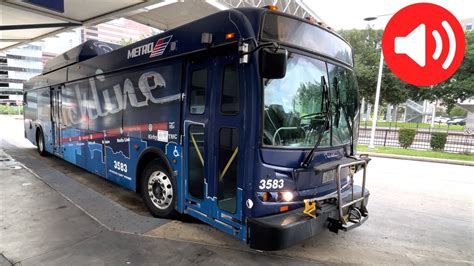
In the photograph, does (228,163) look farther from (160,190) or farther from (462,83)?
(462,83)

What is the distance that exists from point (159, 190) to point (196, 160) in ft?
3.85

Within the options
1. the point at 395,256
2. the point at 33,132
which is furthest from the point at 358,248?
the point at 33,132

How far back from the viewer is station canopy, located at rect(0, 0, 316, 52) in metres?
8.94

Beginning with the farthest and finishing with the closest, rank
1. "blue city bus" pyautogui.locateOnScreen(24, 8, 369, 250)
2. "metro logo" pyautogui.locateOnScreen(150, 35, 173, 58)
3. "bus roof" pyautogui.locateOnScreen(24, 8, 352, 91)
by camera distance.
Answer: "metro logo" pyautogui.locateOnScreen(150, 35, 173, 58) < "bus roof" pyautogui.locateOnScreen(24, 8, 352, 91) < "blue city bus" pyautogui.locateOnScreen(24, 8, 369, 250)

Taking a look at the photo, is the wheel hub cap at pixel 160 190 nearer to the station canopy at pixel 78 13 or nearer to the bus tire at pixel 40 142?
the station canopy at pixel 78 13

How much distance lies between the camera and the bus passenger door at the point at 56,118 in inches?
330

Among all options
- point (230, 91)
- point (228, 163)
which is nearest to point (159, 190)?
point (228, 163)

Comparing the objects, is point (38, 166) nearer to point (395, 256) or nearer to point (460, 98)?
point (395, 256)

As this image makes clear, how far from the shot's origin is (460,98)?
70.4ft

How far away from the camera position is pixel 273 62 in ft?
9.61

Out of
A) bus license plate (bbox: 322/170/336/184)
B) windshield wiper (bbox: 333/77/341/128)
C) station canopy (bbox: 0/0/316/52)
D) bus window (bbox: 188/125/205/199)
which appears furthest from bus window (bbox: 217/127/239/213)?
station canopy (bbox: 0/0/316/52)

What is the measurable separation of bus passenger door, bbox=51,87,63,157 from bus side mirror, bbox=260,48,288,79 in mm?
7483

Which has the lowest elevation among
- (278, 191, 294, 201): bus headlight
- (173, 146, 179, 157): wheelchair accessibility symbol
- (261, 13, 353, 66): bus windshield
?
(278, 191, 294, 201): bus headlight

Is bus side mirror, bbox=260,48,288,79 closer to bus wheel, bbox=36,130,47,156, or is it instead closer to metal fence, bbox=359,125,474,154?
bus wheel, bbox=36,130,47,156
